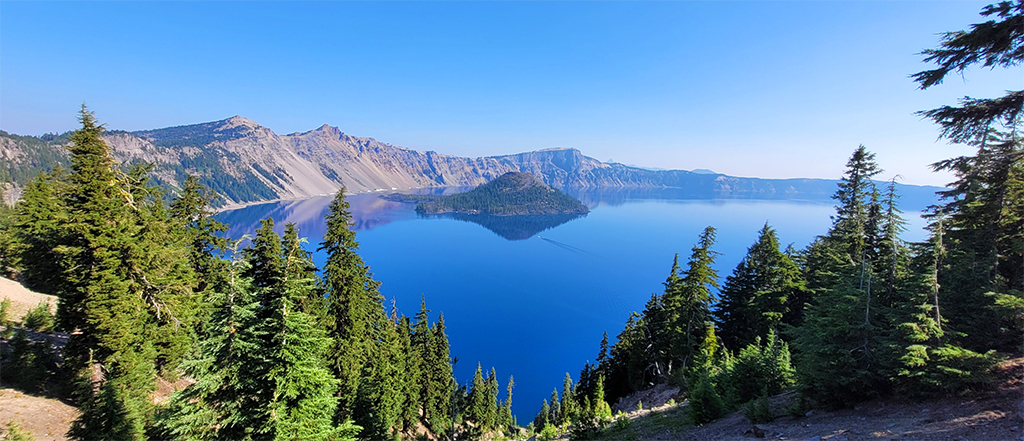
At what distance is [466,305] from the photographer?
96438 millimetres

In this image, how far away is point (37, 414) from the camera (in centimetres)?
1435

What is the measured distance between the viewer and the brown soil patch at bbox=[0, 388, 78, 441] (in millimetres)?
13523

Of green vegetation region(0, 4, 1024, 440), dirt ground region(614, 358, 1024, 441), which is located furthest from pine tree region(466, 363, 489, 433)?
dirt ground region(614, 358, 1024, 441)

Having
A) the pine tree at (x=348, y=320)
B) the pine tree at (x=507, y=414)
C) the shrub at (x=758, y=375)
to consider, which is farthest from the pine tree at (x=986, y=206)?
the pine tree at (x=507, y=414)

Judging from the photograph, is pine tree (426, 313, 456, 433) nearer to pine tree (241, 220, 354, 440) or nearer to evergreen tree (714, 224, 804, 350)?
evergreen tree (714, 224, 804, 350)

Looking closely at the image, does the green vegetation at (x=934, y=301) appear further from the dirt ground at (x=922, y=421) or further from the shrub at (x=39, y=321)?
the shrub at (x=39, y=321)

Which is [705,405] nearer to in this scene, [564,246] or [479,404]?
[479,404]

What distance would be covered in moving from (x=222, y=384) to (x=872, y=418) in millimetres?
18360

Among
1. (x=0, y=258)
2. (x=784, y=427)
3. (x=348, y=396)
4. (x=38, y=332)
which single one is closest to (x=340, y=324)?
(x=348, y=396)

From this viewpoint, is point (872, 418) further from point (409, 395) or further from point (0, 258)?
point (0, 258)

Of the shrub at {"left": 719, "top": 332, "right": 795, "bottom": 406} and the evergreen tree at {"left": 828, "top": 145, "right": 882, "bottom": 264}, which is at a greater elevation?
the evergreen tree at {"left": 828, "top": 145, "right": 882, "bottom": 264}

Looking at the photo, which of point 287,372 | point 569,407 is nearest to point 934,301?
point 287,372

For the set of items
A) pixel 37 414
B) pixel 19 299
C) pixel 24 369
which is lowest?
pixel 37 414

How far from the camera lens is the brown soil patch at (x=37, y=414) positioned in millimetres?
13523
